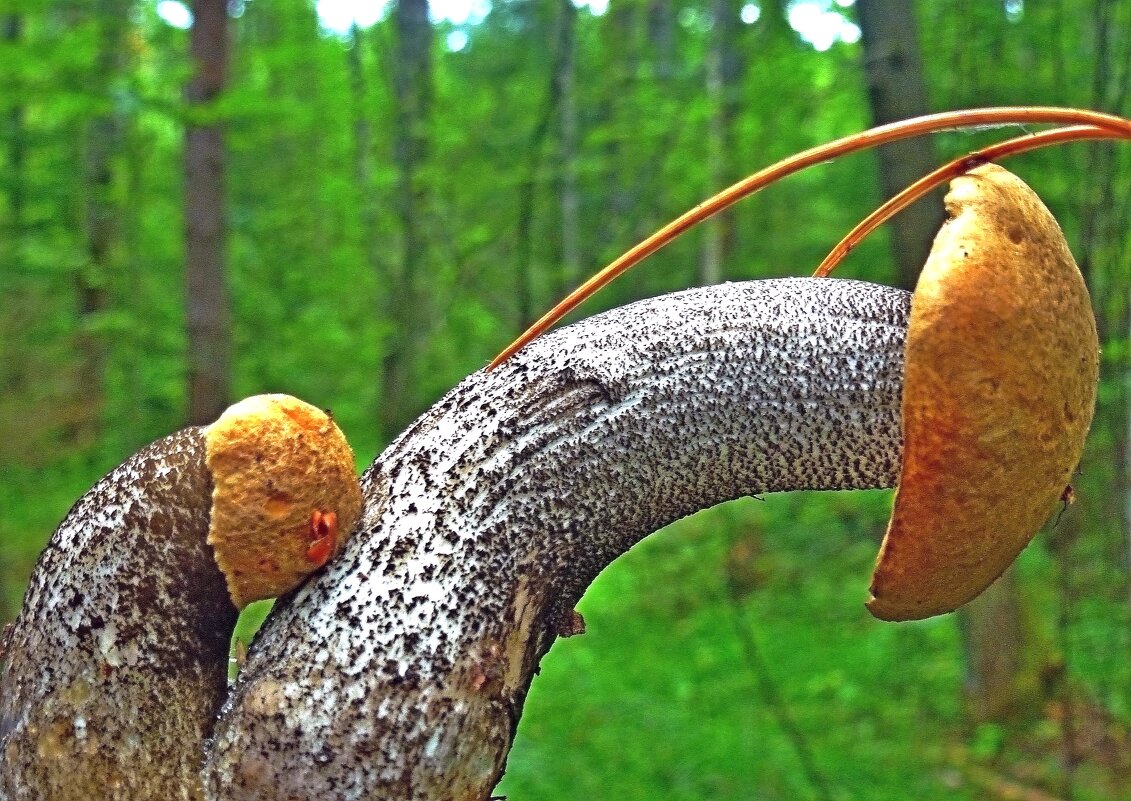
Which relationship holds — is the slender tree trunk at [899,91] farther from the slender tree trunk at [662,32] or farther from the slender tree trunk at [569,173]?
the slender tree trunk at [662,32]

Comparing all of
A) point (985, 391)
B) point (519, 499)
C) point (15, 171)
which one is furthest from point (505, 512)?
point (15, 171)

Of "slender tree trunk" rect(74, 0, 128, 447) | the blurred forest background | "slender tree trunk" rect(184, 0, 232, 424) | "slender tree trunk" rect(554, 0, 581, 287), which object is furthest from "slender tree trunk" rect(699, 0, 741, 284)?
"slender tree trunk" rect(74, 0, 128, 447)

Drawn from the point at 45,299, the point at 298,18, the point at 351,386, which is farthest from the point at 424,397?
the point at 298,18

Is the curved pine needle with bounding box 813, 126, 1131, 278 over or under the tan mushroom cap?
over

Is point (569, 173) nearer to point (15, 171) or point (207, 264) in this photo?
point (207, 264)

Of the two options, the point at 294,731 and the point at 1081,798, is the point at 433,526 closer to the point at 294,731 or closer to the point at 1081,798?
the point at 294,731

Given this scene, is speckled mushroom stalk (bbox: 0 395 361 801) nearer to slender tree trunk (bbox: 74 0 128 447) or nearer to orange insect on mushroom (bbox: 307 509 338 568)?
orange insect on mushroom (bbox: 307 509 338 568)

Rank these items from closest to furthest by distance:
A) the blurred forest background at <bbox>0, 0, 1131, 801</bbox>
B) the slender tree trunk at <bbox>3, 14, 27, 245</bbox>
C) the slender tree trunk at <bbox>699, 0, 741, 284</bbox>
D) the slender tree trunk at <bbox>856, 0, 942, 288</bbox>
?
the slender tree trunk at <bbox>856, 0, 942, 288</bbox>, the blurred forest background at <bbox>0, 0, 1131, 801</bbox>, the slender tree trunk at <bbox>699, 0, 741, 284</bbox>, the slender tree trunk at <bbox>3, 14, 27, 245</bbox>
